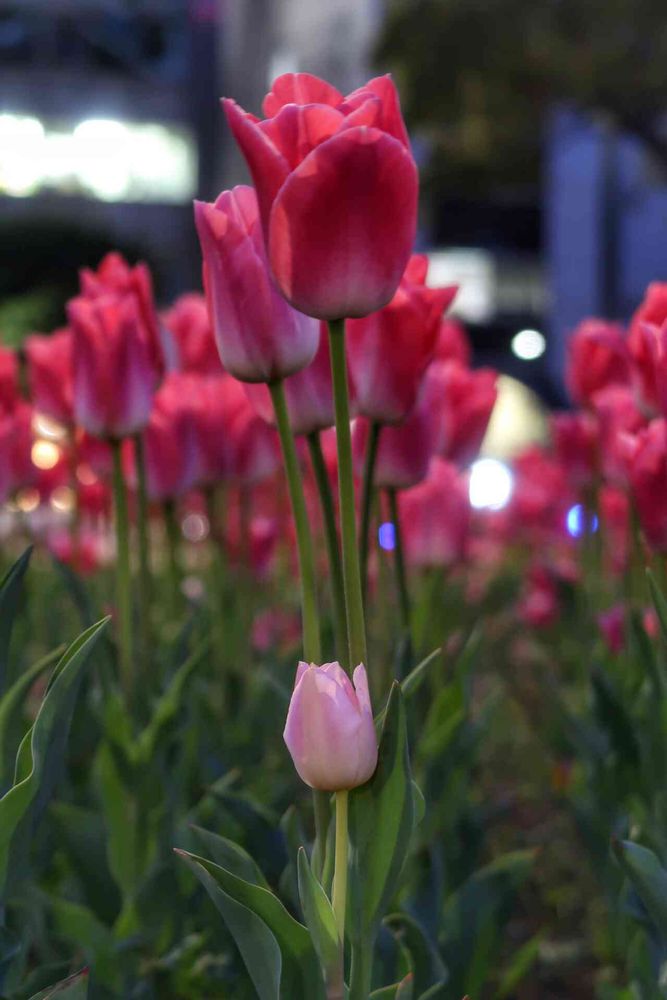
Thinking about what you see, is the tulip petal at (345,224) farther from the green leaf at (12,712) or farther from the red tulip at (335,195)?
the green leaf at (12,712)

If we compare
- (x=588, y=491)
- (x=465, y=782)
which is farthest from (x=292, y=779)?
(x=588, y=491)

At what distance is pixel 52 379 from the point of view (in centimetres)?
146

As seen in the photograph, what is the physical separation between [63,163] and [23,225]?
2.36 meters

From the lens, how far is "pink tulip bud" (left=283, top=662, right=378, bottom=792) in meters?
0.61

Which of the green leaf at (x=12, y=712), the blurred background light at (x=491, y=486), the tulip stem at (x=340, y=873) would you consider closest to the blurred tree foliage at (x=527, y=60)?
the blurred background light at (x=491, y=486)

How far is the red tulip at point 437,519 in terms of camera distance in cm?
162

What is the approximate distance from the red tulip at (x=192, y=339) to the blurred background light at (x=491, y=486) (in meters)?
1.53

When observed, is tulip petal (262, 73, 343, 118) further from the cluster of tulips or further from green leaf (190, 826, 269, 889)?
green leaf (190, 826, 269, 889)

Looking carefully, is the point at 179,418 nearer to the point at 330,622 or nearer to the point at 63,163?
the point at 330,622

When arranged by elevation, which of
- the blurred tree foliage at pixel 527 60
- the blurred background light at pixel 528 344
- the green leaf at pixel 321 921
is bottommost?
the green leaf at pixel 321 921

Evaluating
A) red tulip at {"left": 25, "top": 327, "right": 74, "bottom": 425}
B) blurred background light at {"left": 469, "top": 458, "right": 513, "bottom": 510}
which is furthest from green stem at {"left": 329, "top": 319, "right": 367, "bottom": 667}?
blurred background light at {"left": 469, "top": 458, "right": 513, "bottom": 510}

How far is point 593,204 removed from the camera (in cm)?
1680

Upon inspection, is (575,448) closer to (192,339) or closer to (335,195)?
(192,339)

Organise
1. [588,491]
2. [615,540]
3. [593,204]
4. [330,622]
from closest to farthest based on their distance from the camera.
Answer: [330,622] → [588,491] → [615,540] → [593,204]
